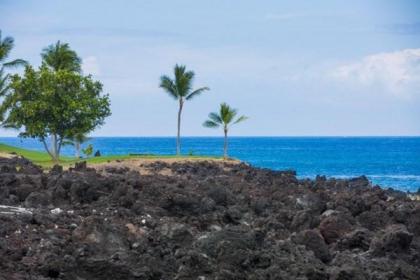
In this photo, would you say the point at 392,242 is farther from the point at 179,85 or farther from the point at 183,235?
the point at 179,85

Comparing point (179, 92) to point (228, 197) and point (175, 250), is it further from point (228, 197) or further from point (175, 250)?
point (175, 250)

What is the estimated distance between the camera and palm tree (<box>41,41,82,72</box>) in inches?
2901

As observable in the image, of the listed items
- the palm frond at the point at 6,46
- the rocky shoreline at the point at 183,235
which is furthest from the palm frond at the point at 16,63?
the rocky shoreline at the point at 183,235

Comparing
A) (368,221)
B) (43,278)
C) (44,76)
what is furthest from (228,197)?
(44,76)

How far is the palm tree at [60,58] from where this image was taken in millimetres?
73688

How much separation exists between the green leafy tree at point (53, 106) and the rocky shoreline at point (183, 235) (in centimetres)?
3113

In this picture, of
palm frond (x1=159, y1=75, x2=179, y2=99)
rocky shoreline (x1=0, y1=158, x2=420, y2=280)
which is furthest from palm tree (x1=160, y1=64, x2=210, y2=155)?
rocky shoreline (x1=0, y1=158, x2=420, y2=280)

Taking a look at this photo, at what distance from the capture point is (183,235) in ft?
59.9

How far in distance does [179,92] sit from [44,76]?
11.7 meters

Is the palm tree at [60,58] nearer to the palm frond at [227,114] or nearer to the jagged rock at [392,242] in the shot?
the palm frond at [227,114]

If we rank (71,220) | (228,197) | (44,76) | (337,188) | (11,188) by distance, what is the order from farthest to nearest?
(44,76)
(337,188)
(228,197)
(11,188)
(71,220)

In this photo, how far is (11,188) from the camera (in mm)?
25781

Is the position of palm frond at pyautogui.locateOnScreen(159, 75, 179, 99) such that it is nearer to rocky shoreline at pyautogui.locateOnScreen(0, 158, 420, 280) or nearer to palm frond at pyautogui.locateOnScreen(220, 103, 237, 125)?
palm frond at pyautogui.locateOnScreen(220, 103, 237, 125)

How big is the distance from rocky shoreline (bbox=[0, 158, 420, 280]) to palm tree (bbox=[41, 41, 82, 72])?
45685 millimetres
